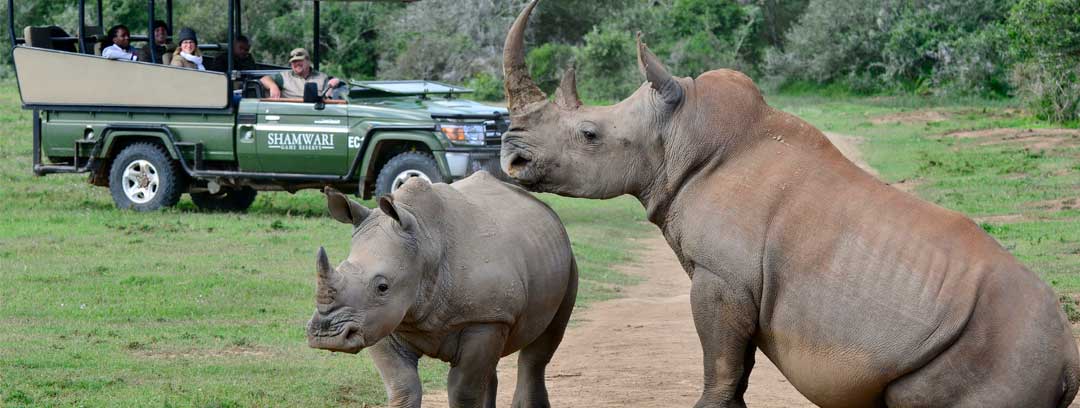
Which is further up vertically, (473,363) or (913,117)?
(473,363)

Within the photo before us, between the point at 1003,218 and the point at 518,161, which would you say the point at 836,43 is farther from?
the point at 518,161

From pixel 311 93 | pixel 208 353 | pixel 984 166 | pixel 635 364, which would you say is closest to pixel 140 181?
pixel 311 93

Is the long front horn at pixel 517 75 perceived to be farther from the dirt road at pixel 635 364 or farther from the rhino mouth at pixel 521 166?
the dirt road at pixel 635 364

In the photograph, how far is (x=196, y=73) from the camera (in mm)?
16531

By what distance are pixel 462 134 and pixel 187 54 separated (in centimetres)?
354

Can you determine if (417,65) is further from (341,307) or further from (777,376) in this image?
(341,307)

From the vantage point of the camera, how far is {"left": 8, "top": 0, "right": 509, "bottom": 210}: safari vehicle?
53.7ft

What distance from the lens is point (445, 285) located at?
6.17 metres

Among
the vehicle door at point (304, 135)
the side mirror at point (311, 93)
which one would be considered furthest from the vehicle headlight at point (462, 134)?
the side mirror at point (311, 93)

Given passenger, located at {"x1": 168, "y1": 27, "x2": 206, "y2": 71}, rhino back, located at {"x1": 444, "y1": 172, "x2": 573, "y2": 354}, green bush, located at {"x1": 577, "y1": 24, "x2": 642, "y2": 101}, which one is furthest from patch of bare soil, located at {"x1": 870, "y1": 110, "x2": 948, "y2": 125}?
rhino back, located at {"x1": 444, "y1": 172, "x2": 573, "y2": 354}

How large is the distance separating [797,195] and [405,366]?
6.63 ft

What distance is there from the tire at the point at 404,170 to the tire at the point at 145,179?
276cm

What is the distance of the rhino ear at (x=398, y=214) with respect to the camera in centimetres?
591

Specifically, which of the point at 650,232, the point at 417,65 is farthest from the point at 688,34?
the point at 650,232
